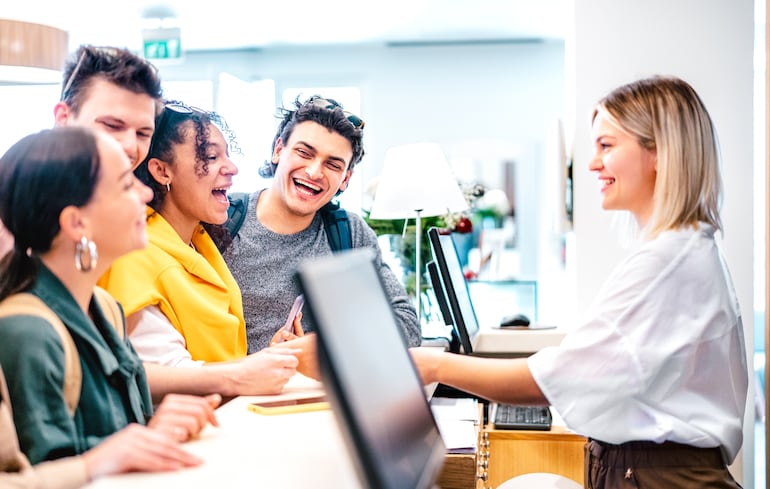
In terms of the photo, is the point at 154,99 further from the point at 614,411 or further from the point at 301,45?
the point at 301,45

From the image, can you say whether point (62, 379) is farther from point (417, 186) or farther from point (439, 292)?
point (417, 186)

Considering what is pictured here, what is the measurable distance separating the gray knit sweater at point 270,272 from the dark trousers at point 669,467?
0.71 m

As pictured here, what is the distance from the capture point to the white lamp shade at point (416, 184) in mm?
3227

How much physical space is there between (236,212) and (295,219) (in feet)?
0.53

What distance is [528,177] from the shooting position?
8.20m

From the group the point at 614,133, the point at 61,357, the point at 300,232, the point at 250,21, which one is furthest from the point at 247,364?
the point at 250,21

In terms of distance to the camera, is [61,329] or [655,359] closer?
[61,329]

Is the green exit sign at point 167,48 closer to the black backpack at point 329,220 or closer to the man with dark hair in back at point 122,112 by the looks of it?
the black backpack at point 329,220

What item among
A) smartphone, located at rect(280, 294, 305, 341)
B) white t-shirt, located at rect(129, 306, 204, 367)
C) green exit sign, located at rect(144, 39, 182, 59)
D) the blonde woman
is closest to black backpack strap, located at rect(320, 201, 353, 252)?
smartphone, located at rect(280, 294, 305, 341)

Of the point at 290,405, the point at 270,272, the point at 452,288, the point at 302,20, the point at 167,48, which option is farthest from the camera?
the point at 302,20

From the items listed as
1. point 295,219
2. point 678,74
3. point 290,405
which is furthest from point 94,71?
point 678,74

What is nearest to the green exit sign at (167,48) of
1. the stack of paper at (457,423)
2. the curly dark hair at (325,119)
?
the curly dark hair at (325,119)

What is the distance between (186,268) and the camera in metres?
1.66

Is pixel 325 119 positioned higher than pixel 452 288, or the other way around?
pixel 325 119
